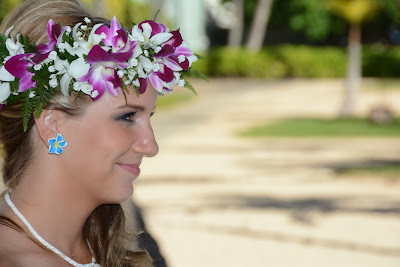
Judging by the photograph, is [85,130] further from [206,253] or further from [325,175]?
[325,175]

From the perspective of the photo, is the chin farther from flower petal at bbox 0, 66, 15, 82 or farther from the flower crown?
flower petal at bbox 0, 66, 15, 82

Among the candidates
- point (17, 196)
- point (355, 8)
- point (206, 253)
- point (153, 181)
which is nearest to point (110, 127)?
point (17, 196)

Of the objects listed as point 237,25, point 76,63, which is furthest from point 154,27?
point 237,25

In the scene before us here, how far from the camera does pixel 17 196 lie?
224cm

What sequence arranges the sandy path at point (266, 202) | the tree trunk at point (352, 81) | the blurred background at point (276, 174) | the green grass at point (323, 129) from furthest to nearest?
the tree trunk at point (352, 81) < the green grass at point (323, 129) < the blurred background at point (276, 174) < the sandy path at point (266, 202)

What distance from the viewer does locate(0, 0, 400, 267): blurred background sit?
8.81 metres

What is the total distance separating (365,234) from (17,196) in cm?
775

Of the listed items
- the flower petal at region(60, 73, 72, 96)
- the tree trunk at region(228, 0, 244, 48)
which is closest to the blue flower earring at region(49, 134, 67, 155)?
the flower petal at region(60, 73, 72, 96)

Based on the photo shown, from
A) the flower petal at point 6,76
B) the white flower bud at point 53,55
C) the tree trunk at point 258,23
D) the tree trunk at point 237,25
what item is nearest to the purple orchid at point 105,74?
the white flower bud at point 53,55

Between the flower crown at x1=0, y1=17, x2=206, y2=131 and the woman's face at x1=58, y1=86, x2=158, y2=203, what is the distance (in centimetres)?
5

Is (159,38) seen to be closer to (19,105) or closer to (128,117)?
(128,117)

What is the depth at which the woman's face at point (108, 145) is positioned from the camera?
2.18m

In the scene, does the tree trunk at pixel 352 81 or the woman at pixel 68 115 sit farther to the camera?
the tree trunk at pixel 352 81

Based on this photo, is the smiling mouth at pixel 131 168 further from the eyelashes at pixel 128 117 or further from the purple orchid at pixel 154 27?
the purple orchid at pixel 154 27
